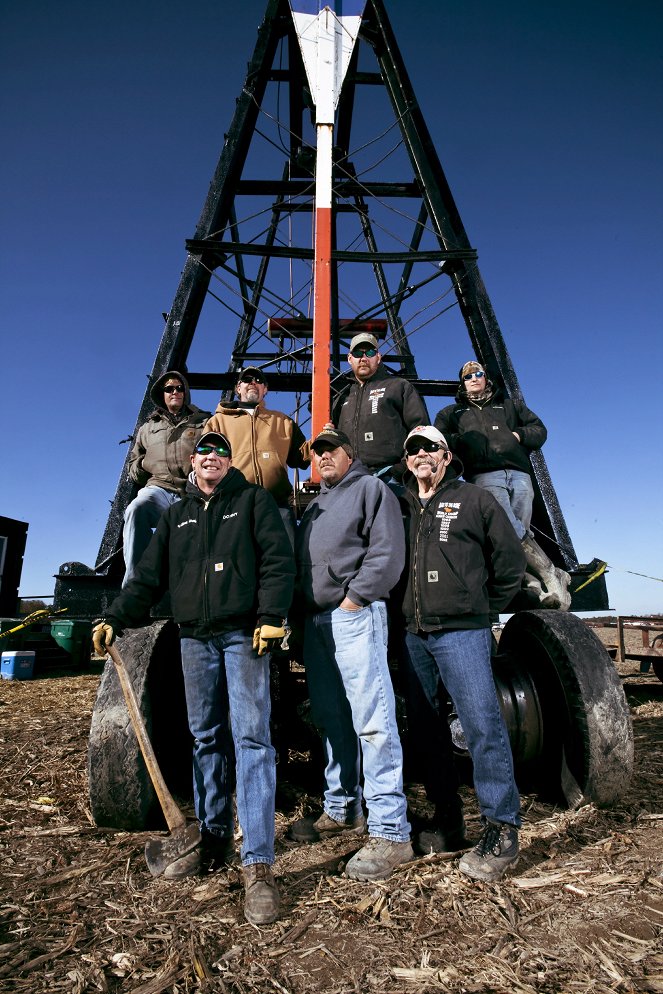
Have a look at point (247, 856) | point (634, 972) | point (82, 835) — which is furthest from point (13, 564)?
point (634, 972)

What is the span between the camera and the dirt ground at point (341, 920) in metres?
1.88

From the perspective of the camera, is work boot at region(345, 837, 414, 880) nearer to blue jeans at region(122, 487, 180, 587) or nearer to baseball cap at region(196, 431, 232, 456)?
baseball cap at region(196, 431, 232, 456)

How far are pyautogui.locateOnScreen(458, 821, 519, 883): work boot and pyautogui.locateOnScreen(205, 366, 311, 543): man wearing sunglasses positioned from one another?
1.89 meters

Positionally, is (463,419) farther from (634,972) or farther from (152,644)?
(634,972)

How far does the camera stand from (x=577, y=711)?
3152 millimetres

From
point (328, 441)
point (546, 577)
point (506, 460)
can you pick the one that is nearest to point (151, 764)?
point (328, 441)

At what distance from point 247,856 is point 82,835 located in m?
1.17

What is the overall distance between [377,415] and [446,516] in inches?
51.9

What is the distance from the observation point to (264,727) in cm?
265

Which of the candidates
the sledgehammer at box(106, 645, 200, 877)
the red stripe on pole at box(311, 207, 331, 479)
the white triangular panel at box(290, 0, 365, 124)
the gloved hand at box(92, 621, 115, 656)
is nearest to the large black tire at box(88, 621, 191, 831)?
the sledgehammer at box(106, 645, 200, 877)

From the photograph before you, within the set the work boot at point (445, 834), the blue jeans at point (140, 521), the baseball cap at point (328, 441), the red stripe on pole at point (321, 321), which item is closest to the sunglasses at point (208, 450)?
the baseball cap at point (328, 441)

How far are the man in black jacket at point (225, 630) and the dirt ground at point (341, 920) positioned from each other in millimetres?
283

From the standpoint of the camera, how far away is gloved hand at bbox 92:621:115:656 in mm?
2885

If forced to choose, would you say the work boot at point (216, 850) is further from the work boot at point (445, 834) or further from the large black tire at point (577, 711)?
the large black tire at point (577, 711)
